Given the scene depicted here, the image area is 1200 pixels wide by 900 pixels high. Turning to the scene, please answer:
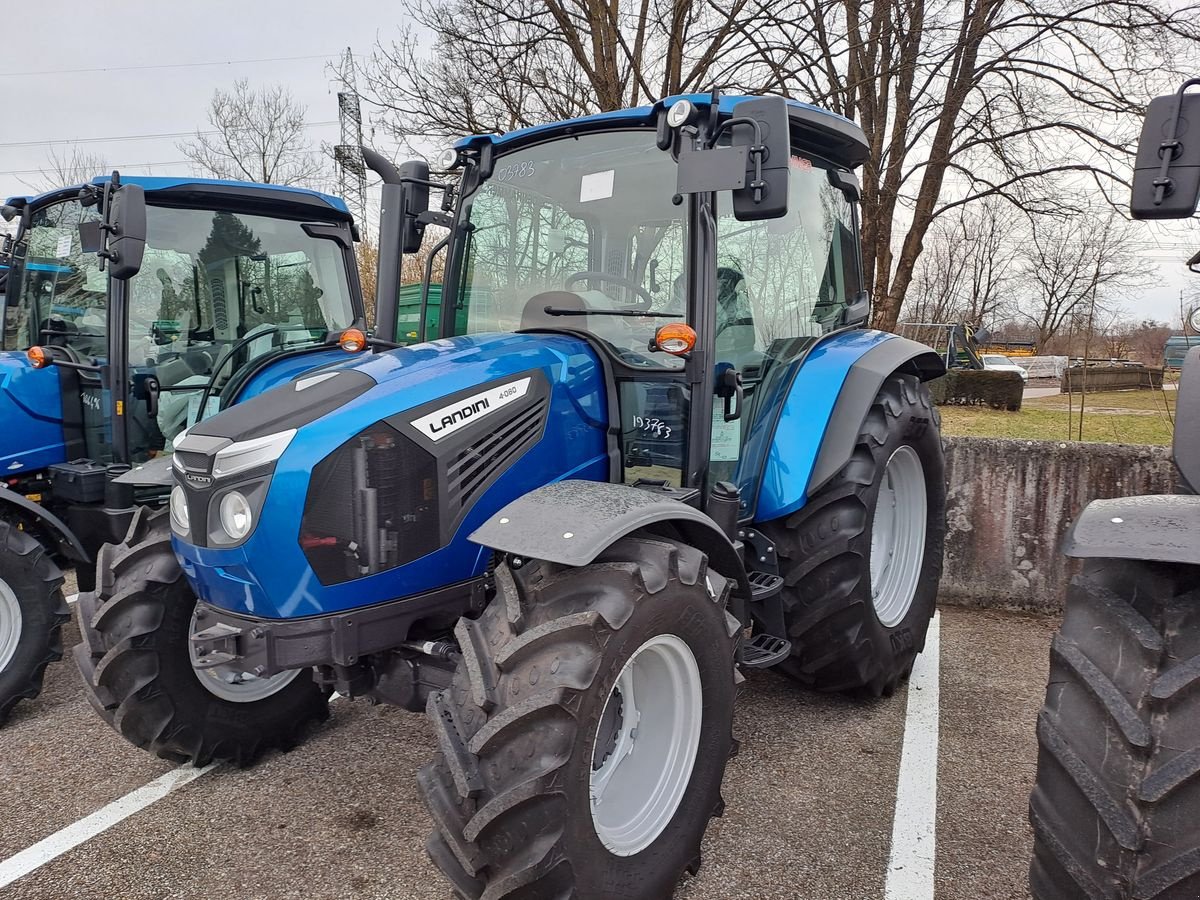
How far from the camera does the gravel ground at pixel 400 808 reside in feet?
8.59

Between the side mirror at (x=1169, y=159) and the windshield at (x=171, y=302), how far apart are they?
15.0ft

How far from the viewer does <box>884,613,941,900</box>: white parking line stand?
263 centimetres

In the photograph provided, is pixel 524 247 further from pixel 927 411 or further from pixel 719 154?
pixel 927 411

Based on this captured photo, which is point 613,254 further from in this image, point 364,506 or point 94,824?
point 94,824

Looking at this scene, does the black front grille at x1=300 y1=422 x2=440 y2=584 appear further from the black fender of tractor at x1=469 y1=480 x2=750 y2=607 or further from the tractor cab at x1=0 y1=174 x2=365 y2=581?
the tractor cab at x1=0 y1=174 x2=365 y2=581

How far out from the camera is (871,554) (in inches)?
144

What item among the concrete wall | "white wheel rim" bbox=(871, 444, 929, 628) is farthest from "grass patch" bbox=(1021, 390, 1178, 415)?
"white wheel rim" bbox=(871, 444, 929, 628)

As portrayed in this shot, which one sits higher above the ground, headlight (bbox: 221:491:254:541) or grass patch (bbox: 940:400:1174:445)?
headlight (bbox: 221:491:254:541)

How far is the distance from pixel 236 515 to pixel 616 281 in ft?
4.98

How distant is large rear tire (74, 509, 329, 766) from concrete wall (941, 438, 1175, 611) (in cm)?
421

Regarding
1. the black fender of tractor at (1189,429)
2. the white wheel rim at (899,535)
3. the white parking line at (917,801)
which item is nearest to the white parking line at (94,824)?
the white parking line at (917,801)

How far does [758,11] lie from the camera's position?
37.4 feet

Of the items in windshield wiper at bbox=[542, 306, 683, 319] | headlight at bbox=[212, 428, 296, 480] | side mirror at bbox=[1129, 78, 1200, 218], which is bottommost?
headlight at bbox=[212, 428, 296, 480]

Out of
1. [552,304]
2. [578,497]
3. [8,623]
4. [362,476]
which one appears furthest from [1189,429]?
[8,623]
